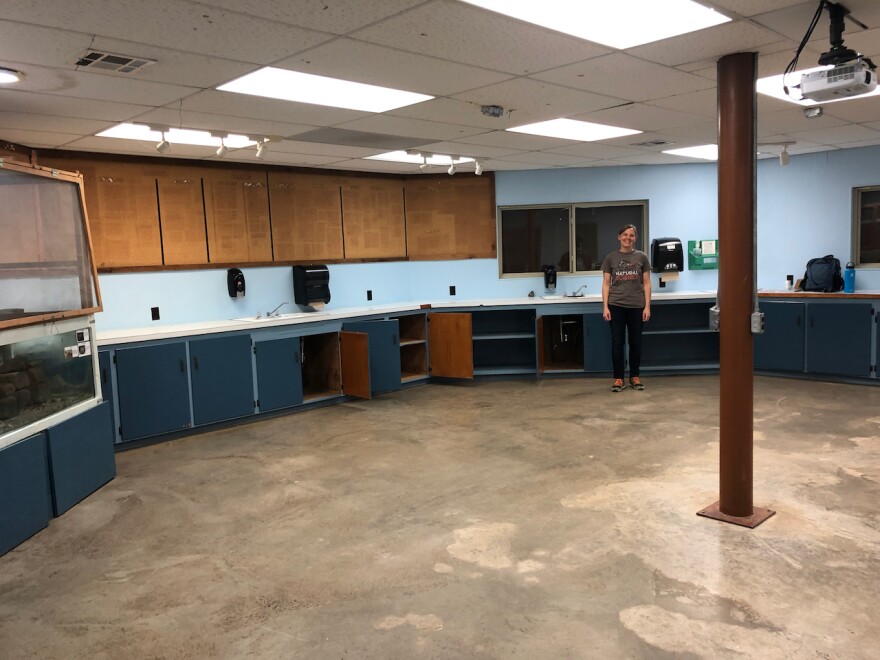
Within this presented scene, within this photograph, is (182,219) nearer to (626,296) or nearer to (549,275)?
(549,275)

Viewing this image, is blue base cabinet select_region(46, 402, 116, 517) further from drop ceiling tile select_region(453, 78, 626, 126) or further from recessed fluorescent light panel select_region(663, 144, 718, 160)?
recessed fluorescent light panel select_region(663, 144, 718, 160)

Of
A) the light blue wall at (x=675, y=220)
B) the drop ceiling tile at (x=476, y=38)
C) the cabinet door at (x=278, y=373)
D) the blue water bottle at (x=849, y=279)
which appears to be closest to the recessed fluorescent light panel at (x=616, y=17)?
the drop ceiling tile at (x=476, y=38)

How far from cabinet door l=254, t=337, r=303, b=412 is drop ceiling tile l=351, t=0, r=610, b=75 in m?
3.52

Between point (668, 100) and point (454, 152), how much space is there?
2400 millimetres

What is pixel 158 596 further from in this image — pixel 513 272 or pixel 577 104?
pixel 513 272

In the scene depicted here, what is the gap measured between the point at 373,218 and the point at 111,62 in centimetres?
464

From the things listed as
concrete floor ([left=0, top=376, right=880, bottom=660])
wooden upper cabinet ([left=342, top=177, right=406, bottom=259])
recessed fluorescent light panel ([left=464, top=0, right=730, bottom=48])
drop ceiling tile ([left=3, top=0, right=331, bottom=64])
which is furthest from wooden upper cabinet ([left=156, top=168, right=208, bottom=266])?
recessed fluorescent light panel ([left=464, top=0, right=730, bottom=48])

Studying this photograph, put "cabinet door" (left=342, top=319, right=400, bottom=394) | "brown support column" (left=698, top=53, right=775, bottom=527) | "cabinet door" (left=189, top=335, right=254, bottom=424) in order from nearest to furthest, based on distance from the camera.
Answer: "brown support column" (left=698, top=53, right=775, bottom=527), "cabinet door" (left=189, top=335, right=254, bottom=424), "cabinet door" (left=342, top=319, right=400, bottom=394)

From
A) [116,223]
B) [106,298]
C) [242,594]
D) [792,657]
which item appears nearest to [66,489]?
[242,594]

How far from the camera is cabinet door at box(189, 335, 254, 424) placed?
5.68 metres

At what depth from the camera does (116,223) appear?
589 centimetres

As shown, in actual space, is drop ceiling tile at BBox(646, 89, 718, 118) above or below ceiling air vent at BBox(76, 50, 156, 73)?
above

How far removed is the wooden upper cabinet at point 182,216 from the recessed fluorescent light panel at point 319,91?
2570mm

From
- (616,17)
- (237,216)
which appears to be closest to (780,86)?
(616,17)
